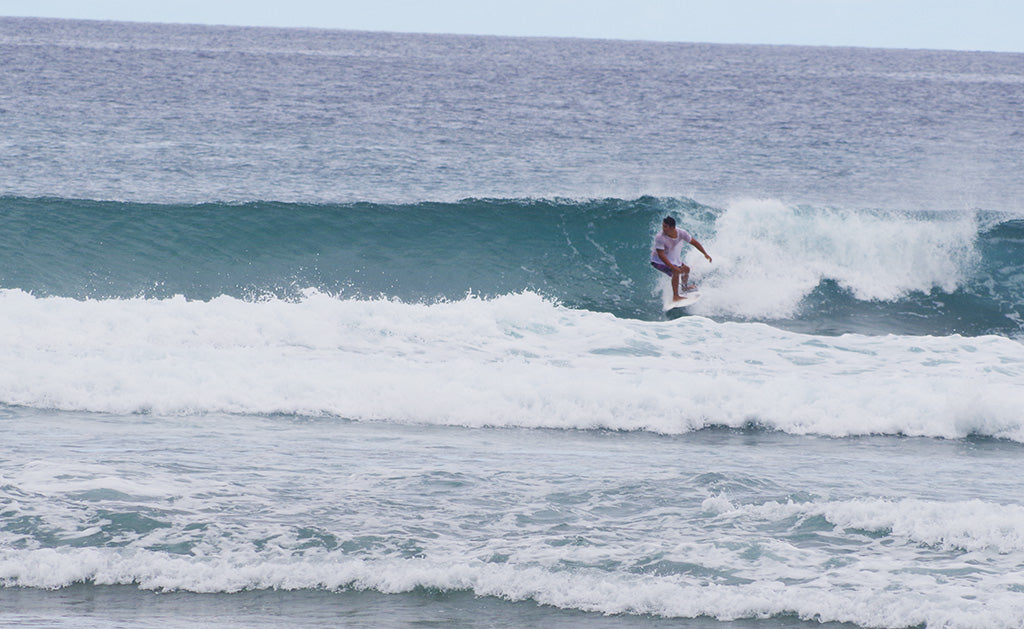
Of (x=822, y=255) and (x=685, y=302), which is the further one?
(x=822, y=255)

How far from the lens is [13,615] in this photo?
546cm

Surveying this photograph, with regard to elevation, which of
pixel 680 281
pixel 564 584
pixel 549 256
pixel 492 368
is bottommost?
pixel 564 584

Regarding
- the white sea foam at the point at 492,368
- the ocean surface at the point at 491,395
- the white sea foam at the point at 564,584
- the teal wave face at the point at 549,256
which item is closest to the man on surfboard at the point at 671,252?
the ocean surface at the point at 491,395

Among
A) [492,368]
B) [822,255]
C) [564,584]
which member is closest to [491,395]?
[492,368]

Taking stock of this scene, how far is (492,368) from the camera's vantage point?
1117 cm

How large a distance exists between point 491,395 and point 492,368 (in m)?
0.93

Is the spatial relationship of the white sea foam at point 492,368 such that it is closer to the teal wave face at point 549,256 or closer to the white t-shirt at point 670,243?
the white t-shirt at point 670,243

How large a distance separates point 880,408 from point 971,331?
592 centimetres

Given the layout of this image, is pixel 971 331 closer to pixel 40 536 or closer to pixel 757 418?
pixel 757 418

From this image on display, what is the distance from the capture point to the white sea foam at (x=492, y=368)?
9992mm

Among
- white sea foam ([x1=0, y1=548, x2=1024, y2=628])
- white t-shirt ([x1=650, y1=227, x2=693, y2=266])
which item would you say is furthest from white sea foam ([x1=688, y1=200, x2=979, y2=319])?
white sea foam ([x1=0, y1=548, x2=1024, y2=628])

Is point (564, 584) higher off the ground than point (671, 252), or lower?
lower

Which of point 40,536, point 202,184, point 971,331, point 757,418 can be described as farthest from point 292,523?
point 202,184

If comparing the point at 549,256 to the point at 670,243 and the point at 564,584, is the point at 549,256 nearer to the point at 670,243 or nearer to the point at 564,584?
the point at 670,243
